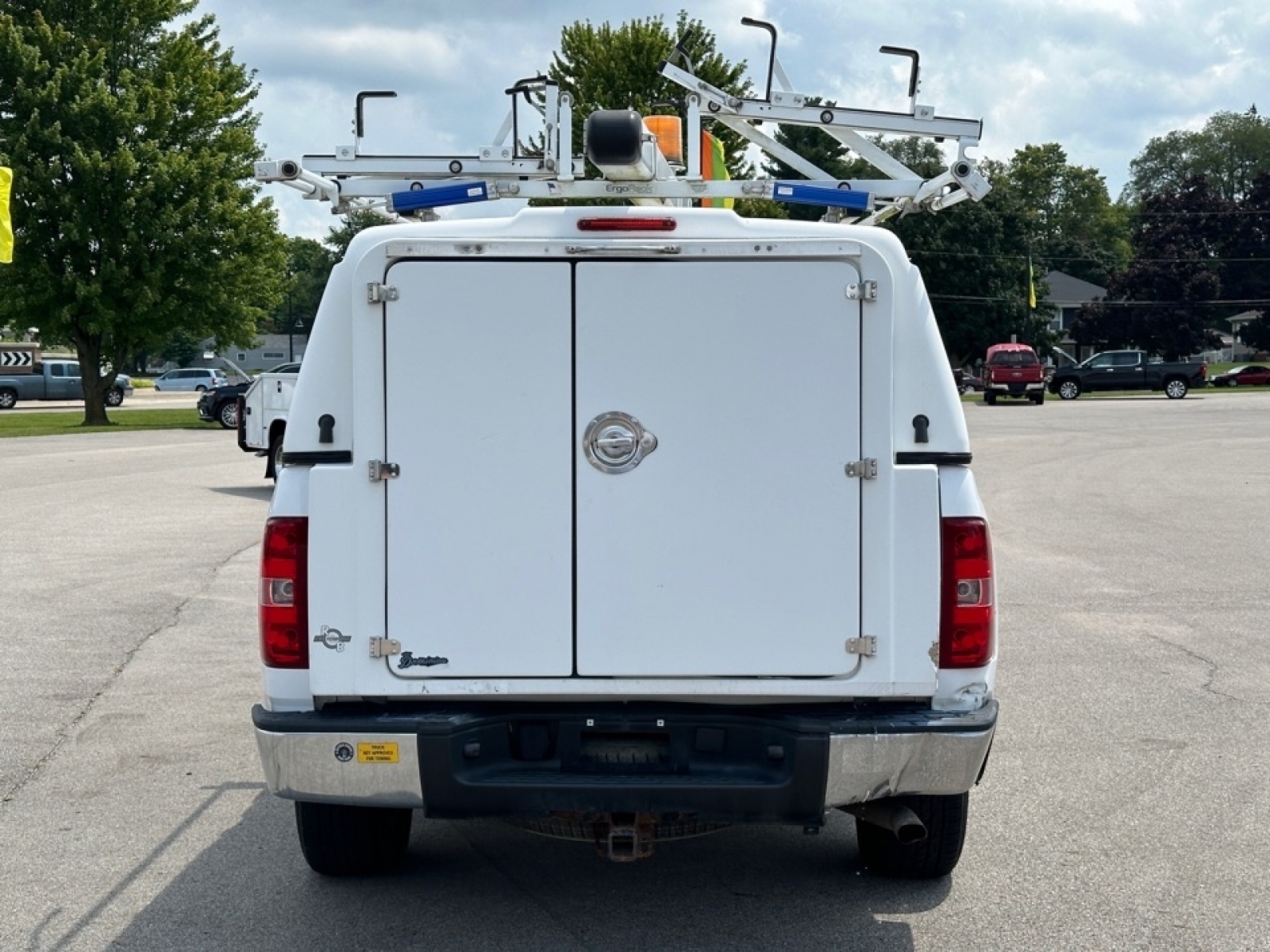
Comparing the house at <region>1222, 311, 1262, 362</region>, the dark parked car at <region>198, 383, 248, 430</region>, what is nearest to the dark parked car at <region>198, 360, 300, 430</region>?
the dark parked car at <region>198, 383, 248, 430</region>

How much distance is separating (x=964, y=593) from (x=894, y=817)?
2.44 feet

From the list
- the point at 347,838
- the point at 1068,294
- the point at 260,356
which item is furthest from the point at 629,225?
the point at 260,356

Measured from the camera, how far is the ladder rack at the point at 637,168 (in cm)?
548

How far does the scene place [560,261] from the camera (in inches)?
177

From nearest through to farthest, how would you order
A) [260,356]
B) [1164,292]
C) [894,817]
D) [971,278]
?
[894,817] < [971,278] < [1164,292] < [260,356]

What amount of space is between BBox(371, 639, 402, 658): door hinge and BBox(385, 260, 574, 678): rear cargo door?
2 cm

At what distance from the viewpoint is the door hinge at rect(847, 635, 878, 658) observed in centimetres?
448

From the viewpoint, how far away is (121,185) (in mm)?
39312

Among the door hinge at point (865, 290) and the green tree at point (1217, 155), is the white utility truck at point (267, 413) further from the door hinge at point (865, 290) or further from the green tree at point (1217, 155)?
the green tree at point (1217, 155)

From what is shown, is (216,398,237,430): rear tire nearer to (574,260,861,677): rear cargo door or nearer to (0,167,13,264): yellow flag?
(0,167,13,264): yellow flag

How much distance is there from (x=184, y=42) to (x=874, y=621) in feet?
134

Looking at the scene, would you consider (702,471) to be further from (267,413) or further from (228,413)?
(228,413)

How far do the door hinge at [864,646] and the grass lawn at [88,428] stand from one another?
1344 inches

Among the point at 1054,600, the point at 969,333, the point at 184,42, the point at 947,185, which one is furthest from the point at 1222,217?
the point at 947,185
